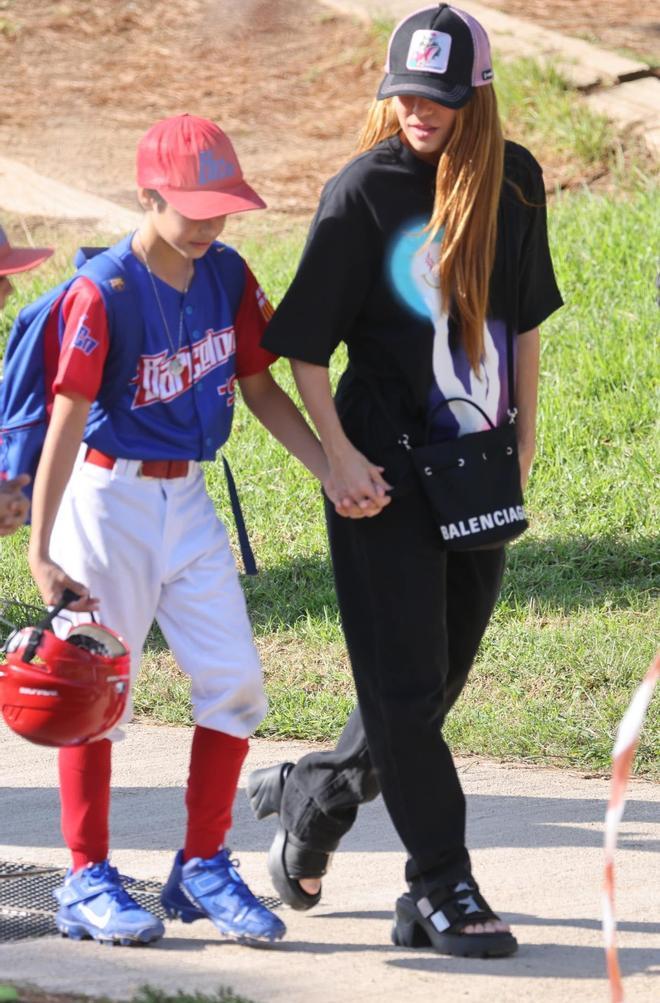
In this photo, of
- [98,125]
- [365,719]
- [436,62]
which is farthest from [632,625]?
[98,125]

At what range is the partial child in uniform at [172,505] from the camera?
11.6 feet

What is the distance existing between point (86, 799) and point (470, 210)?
5.04ft

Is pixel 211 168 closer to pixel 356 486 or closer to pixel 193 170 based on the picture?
pixel 193 170

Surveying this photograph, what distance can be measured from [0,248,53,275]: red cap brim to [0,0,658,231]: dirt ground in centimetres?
713

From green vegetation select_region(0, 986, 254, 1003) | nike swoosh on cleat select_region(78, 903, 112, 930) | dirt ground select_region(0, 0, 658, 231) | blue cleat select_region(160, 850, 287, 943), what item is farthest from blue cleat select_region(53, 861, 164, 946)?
dirt ground select_region(0, 0, 658, 231)

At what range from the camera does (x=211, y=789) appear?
3.69 m

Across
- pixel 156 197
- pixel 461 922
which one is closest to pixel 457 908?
pixel 461 922

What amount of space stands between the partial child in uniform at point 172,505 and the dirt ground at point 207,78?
728 cm

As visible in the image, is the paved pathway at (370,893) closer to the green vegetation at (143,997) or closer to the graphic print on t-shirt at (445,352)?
the green vegetation at (143,997)

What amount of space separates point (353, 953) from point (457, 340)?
135 centimetres

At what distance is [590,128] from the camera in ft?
35.0

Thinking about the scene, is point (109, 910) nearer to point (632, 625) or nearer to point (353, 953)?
point (353, 953)

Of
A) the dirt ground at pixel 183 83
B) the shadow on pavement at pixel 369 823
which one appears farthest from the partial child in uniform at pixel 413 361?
the dirt ground at pixel 183 83

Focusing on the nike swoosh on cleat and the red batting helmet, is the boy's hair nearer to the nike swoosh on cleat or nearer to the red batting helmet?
the red batting helmet
